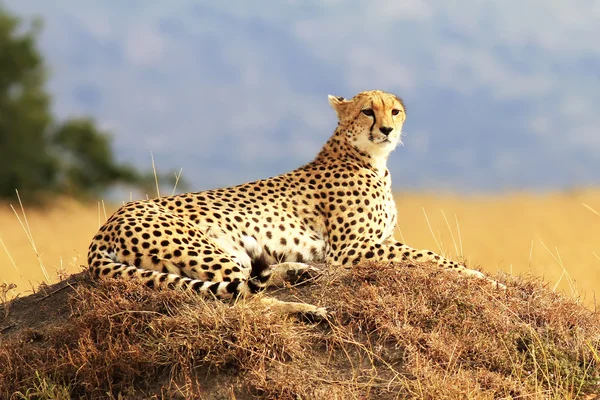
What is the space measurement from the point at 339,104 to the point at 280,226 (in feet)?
3.88

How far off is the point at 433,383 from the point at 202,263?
4.89ft

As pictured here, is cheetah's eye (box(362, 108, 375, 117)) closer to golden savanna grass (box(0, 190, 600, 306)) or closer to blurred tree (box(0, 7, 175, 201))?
golden savanna grass (box(0, 190, 600, 306))

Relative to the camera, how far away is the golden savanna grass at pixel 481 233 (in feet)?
38.2

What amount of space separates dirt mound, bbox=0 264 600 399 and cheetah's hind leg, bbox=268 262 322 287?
92 mm

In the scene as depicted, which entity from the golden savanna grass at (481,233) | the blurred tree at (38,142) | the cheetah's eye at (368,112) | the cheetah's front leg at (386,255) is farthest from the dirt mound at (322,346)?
the blurred tree at (38,142)

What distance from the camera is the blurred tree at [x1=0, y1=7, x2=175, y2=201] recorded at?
2219 centimetres

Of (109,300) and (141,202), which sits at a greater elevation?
(141,202)

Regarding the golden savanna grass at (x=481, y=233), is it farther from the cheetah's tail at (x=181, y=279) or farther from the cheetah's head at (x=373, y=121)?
the cheetah's tail at (x=181, y=279)

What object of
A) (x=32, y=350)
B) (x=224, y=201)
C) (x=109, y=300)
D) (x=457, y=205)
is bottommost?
(x=32, y=350)

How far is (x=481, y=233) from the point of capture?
48.5ft

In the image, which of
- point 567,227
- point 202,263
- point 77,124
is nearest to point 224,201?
point 202,263

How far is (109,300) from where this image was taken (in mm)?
4684

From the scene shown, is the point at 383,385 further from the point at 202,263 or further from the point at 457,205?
the point at 457,205

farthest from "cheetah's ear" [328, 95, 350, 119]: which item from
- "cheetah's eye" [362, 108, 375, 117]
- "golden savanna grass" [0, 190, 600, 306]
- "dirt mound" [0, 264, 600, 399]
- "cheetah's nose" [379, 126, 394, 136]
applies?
"golden savanna grass" [0, 190, 600, 306]
